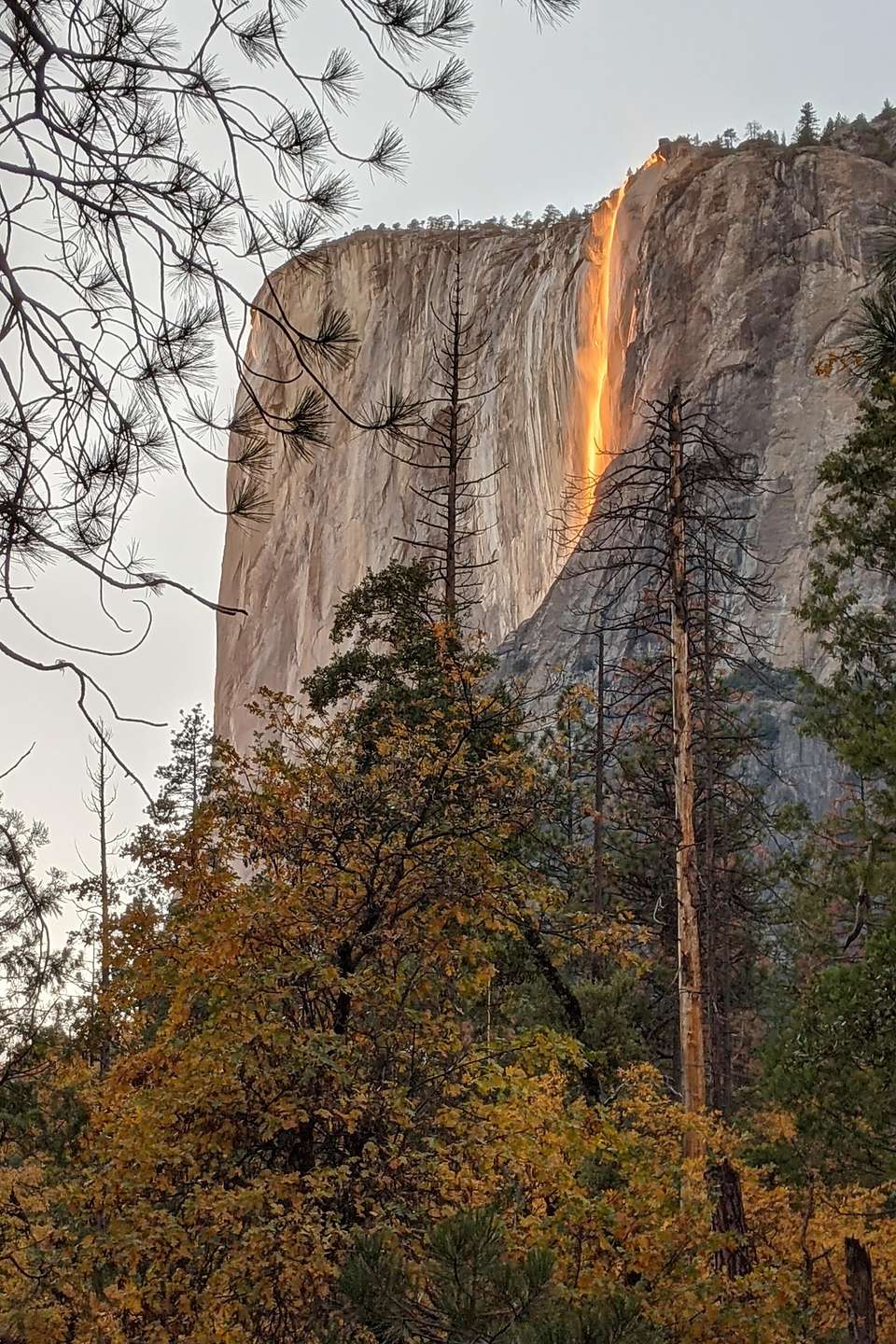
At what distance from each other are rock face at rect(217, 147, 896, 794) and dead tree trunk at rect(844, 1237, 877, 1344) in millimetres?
29030

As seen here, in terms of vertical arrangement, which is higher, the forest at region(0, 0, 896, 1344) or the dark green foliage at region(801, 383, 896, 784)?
the dark green foliage at region(801, 383, 896, 784)

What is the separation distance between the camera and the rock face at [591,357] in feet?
139

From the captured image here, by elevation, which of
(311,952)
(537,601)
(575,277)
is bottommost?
(311,952)

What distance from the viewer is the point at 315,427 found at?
10.8 ft

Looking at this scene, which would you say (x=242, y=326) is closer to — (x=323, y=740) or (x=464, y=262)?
(x=323, y=740)

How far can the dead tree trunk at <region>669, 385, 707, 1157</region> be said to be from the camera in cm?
805

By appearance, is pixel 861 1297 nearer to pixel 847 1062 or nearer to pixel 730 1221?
pixel 730 1221

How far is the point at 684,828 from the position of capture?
8.67 metres

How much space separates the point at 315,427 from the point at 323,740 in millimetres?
4751

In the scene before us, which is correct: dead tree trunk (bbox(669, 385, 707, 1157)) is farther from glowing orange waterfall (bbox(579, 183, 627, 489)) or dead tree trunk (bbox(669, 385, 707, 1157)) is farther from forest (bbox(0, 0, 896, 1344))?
glowing orange waterfall (bbox(579, 183, 627, 489))

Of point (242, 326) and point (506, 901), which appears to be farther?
point (506, 901)

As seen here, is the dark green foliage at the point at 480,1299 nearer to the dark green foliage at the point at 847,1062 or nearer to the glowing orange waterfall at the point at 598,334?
the dark green foliage at the point at 847,1062

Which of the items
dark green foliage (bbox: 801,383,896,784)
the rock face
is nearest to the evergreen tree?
the rock face

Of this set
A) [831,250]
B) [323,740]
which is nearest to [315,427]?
[323,740]
